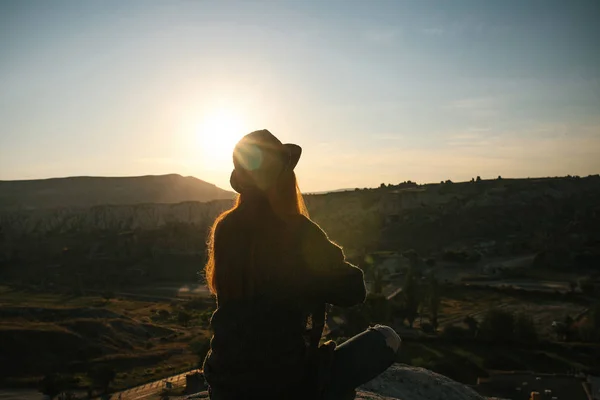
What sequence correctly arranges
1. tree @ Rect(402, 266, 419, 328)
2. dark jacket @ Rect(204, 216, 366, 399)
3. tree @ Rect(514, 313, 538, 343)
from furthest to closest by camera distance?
tree @ Rect(402, 266, 419, 328) < tree @ Rect(514, 313, 538, 343) < dark jacket @ Rect(204, 216, 366, 399)

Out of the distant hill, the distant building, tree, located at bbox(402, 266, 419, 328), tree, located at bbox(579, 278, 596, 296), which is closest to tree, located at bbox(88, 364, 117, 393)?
the distant building

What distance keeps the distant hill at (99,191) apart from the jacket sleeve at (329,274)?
16785 cm

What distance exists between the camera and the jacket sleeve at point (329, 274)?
3094mm

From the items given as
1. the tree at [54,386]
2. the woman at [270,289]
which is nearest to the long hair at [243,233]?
the woman at [270,289]

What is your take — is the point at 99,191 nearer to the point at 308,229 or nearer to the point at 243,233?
the point at 243,233

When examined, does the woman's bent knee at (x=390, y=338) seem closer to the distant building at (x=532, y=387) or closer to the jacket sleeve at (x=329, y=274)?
the jacket sleeve at (x=329, y=274)

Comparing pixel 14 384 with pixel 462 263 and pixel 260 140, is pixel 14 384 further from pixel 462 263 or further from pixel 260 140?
pixel 462 263

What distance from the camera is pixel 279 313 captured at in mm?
3074

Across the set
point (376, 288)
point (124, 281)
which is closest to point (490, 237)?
point (376, 288)

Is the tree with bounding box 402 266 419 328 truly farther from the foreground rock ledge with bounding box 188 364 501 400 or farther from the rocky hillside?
the foreground rock ledge with bounding box 188 364 501 400

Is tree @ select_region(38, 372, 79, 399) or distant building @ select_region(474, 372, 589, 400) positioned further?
tree @ select_region(38, 372, 79, 399)

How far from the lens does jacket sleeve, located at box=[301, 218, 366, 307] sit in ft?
10.2

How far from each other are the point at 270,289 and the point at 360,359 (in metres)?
0.79

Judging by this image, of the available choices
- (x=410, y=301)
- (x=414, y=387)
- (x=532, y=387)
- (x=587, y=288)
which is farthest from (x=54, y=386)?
(x=587, y=288)
